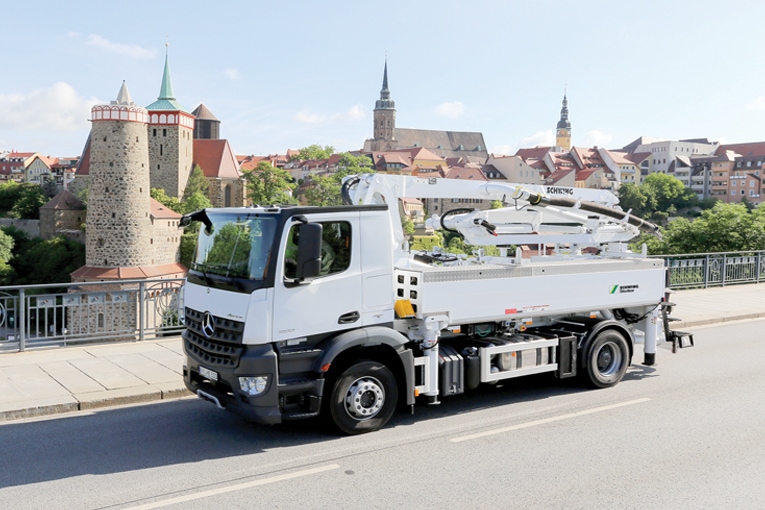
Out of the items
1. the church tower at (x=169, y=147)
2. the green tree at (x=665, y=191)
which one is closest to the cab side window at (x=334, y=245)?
the church tower at (x=169, y=147)

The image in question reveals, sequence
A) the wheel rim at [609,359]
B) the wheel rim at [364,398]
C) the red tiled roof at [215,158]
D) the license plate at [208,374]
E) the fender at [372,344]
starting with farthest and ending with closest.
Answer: the red tiled roof at [215,158] → the wheel rim at [609,359] → the wheel rim at [364,398] → the license plate at [208,374] → the fender at [372,344]

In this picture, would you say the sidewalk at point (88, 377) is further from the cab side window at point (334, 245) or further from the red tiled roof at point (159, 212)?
the red tiled roof at point (159, 212)

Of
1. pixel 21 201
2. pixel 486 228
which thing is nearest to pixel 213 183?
pixel 21 201

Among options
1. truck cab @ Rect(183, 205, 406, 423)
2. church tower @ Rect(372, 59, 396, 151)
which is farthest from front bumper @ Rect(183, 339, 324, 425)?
church tower @ Rect(372, 59, 396, 151)

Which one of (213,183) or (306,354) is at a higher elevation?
(213,183)

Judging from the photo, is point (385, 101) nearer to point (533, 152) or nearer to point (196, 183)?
point (533, 152)

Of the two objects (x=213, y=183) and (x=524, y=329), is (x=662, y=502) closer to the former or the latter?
(x=524, y=329)

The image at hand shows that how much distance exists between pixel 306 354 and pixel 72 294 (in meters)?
6.25

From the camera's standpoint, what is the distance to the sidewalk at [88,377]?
8180 millimetres

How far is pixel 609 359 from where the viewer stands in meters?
9.34

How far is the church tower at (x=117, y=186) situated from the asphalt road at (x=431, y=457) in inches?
2103

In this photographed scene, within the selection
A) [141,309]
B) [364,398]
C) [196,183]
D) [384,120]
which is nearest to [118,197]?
[196,183]

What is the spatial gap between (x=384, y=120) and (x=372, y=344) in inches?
7339

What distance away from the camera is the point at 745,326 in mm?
14633
